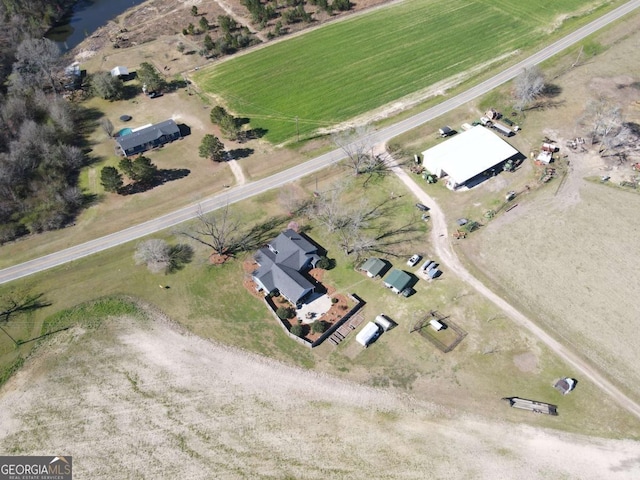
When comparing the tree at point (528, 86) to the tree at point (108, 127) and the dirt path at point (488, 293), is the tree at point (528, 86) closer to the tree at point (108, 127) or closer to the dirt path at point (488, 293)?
the dirt path at point (488, 293)

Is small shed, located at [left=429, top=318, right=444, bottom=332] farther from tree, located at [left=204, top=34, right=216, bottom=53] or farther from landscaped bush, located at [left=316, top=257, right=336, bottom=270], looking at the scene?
tree, located at [left=204, top=34, right=216, bottom=53]

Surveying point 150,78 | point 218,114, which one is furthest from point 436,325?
point 150,78

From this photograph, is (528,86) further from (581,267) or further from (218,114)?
(218,114)

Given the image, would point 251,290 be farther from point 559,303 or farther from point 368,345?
point 559,303

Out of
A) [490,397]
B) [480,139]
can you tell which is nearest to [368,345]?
[490,397]

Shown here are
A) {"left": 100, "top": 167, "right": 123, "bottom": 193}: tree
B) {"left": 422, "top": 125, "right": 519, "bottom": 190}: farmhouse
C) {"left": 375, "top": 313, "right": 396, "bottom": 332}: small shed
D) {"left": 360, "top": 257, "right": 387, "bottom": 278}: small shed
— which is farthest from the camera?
{"left": 100, "top": 167, "right": 123, "bottom": 193}: tree

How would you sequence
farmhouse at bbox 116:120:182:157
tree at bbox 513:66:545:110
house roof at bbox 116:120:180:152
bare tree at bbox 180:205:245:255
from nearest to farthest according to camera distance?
bare tree at bbox 180:205:245:255
house roof at bbox 116:120:180:152
farmhouse at bbox 116:120:182:157
tree at bbox 513:66:545:110

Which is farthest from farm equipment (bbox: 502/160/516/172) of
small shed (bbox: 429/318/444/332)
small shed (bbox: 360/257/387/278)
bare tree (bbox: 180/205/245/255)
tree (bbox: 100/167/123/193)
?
→ tree (bbox: 100/167/123/193)
